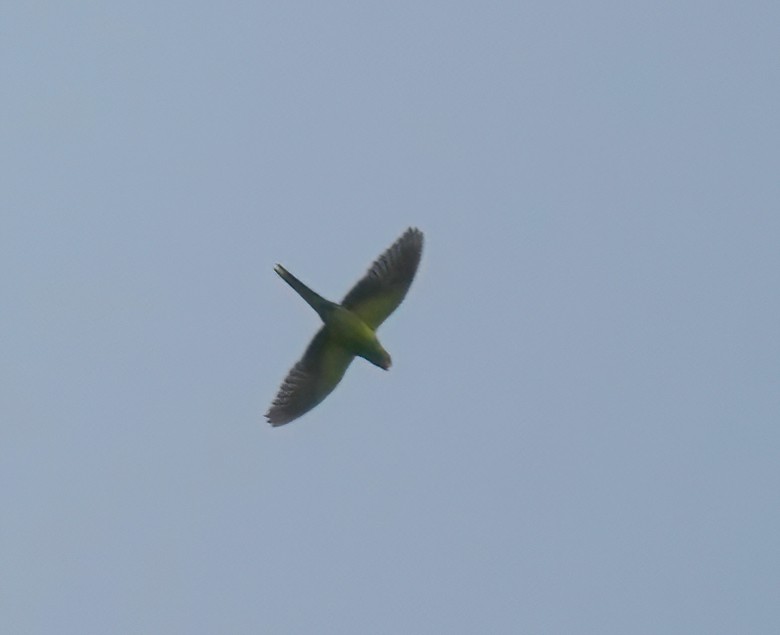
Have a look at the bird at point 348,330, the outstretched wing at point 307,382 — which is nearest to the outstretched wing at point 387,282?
the bird at point 348,330

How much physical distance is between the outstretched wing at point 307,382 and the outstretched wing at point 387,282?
83cm

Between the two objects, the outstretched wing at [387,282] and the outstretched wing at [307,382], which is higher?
the outstretched wing at [387,282]

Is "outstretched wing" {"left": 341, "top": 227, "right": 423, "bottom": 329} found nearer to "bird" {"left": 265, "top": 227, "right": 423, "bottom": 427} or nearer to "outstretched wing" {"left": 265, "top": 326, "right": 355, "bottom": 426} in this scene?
"bird" {"left": 265, "top": 227, "right": 423, "bottom": 427}

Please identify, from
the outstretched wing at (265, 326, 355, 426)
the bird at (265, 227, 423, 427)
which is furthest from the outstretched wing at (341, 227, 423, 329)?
the outstretched wing at (265, 326, 355, 426)

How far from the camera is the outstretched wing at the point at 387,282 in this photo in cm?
2183

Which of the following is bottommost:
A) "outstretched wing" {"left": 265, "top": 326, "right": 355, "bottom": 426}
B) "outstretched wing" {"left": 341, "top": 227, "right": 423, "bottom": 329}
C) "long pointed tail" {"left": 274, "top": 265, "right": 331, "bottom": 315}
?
"outstretched wing" {"left": 265, "top": 326, "right": 355, "bottom": 426}

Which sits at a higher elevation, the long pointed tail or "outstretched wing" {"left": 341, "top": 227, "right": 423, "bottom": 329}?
"outstretched wing" {"left": 341, "top": 227, "right": 423, "bottom": 329}

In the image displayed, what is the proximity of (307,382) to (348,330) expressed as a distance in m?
1.41

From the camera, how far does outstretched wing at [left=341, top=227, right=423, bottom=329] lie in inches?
859

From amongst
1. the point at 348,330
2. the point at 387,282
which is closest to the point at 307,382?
the point at 348,330

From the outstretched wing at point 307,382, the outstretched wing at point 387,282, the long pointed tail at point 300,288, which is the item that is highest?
the outstretched wing at point 387,282

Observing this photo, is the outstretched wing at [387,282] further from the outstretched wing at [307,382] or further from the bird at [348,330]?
the outstretched wing at [307,382]

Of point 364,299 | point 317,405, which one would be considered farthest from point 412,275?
point 317,405

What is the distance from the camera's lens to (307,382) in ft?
73.3
